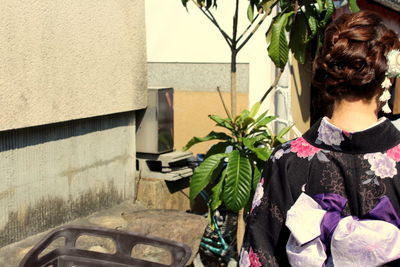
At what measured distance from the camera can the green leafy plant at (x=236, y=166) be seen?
13.5 ft

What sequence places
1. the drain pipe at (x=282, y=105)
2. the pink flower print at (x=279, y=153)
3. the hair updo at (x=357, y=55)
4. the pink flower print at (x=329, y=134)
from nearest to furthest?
1. the hair updo at (x=357, y=55)
2. the pink flower print at (x=329, y=134)
3. the pink flower print at (x=279, y=153)
4. the drain pipe at (x=282, y=105)

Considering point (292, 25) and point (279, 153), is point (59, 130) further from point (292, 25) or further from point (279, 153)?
point (279, 153)

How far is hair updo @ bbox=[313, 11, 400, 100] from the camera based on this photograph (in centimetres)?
204

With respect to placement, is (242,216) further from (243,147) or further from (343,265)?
(343,265)

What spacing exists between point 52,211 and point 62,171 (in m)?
0.35

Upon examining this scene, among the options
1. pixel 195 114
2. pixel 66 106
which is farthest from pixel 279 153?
pixel 195 114

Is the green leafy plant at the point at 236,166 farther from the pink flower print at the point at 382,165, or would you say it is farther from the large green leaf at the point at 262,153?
the pink flower print at the point at 382,165

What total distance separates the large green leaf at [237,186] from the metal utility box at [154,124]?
1.74 m

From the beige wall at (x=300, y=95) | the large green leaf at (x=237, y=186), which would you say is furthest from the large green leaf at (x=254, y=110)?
the beige wall at (x=300, y=95)

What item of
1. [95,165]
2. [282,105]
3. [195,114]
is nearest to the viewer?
[95,165]

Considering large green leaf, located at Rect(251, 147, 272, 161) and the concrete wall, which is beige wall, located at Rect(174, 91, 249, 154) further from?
large green leaf, located at Rect(251, 147, 272, 161)

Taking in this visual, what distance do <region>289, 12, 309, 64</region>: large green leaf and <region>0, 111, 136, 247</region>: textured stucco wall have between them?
6.29 ft

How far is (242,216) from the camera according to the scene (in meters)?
4.55

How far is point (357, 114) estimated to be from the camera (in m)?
2.13
